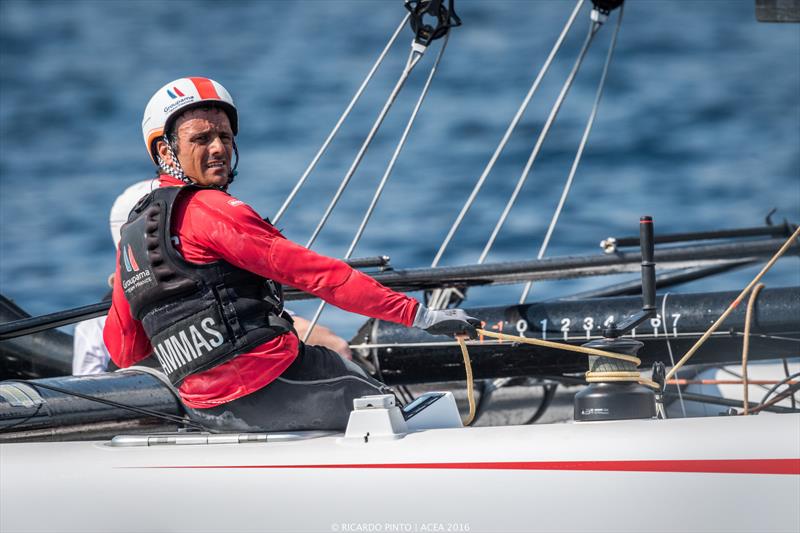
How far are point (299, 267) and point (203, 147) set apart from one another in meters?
0.56

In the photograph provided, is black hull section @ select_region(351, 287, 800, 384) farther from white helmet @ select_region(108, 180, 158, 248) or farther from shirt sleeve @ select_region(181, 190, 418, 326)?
shirt sleeve @ select_region(181, 190, 418, 326)

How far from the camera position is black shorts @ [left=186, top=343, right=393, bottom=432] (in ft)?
10.6

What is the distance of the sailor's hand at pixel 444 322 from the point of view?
121 inches

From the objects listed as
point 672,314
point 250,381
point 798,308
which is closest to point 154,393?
point 250,381

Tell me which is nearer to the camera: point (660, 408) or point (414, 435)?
point (414, 435)

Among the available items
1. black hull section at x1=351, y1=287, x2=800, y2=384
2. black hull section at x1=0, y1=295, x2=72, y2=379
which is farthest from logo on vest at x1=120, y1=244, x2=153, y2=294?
black hull section at x1=0, y1=295, x2=72, y2=379

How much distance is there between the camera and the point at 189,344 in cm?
316

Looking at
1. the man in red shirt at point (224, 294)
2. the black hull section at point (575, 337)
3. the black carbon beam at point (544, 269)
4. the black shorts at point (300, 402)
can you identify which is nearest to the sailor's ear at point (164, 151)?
the man in red shirt at point (224, 294)

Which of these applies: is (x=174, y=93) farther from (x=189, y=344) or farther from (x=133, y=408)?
(x=133, y=408)

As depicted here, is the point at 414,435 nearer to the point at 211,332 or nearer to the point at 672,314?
the point at 211,332

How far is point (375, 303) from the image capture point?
306cm

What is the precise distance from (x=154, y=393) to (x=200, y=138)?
124cm

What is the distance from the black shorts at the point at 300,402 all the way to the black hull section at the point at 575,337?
5.23ft

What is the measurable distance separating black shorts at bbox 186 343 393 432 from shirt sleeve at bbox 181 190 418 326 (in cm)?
25
